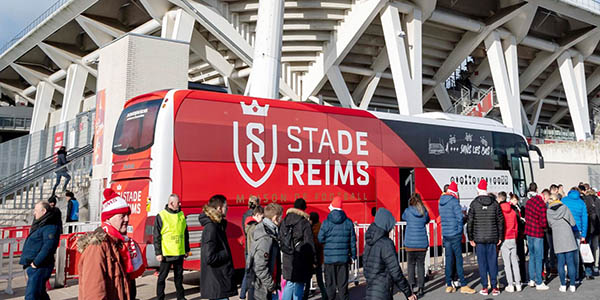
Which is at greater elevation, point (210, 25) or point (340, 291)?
point (210, 25)

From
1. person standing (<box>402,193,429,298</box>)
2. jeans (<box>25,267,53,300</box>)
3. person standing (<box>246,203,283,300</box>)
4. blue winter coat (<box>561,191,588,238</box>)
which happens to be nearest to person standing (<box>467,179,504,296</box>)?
A: person standing (<box>402,193,429,298</box>)

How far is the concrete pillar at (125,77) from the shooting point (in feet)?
40.0

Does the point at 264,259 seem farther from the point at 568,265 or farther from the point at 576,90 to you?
the point at 576,90

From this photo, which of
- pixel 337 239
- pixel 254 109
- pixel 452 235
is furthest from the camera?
pixel 254 109

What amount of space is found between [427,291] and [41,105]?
40.2 metres

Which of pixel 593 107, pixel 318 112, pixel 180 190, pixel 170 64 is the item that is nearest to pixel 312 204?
pixel 318 112

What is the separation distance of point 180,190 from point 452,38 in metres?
26.0

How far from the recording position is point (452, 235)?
7.07 m

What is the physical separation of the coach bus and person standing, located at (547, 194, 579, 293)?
342 cm

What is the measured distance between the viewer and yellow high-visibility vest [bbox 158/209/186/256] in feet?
20.1

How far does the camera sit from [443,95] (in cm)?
3191

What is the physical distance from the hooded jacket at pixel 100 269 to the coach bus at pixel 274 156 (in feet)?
13.8

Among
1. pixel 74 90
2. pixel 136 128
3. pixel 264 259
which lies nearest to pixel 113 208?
pixel 264 259

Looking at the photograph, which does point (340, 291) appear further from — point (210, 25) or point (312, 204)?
point (210, 25)
